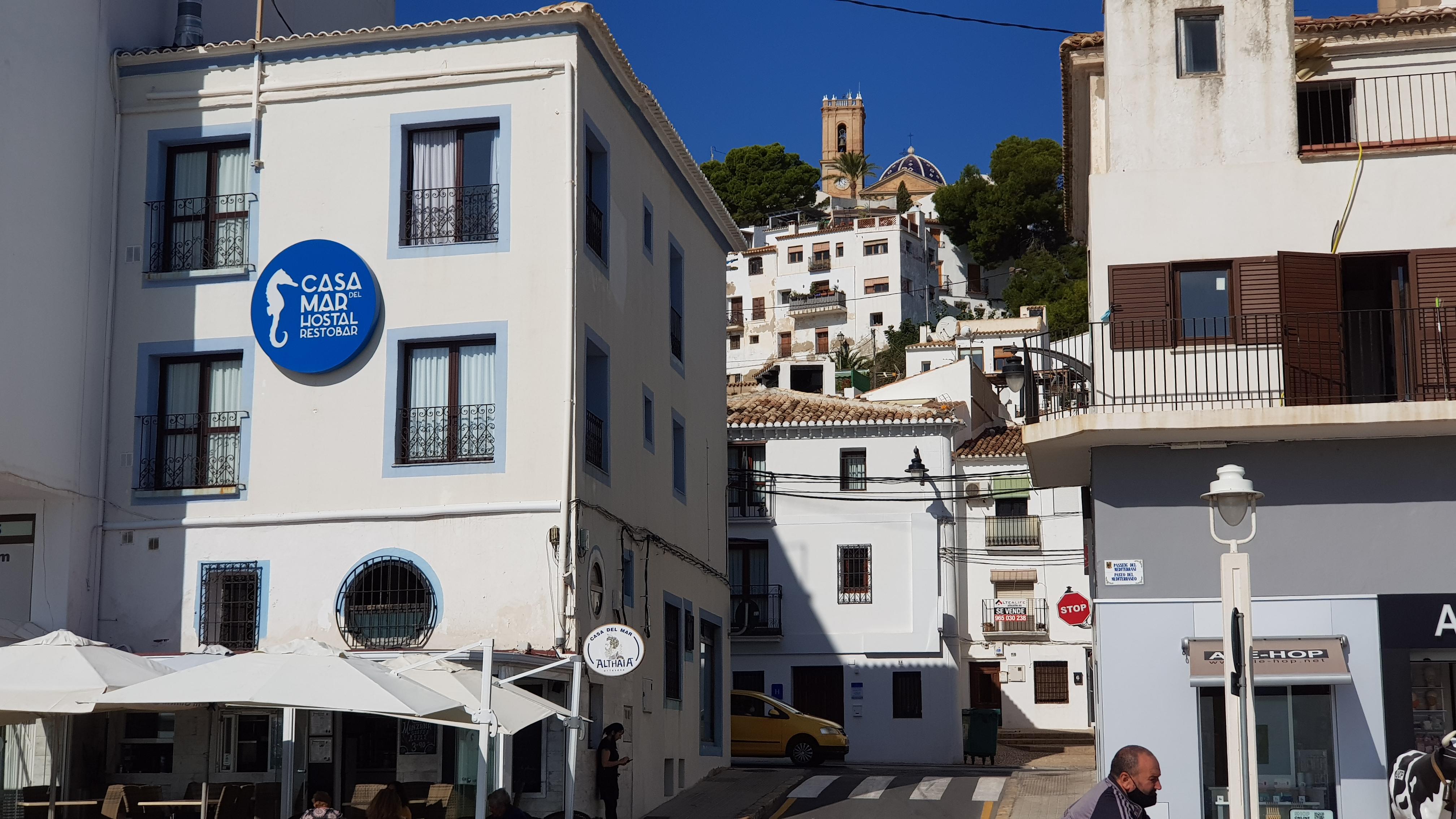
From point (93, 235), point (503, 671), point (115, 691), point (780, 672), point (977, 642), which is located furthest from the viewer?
point (977, 642)

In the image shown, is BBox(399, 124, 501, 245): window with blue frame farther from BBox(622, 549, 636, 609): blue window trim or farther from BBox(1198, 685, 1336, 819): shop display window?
BBox(1198, 685, 1336, 819): shop display window

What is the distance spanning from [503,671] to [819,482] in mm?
22581

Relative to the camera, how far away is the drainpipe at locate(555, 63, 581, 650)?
20391 millimetres

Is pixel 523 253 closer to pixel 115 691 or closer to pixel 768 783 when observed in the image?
Result: pixel 115 691

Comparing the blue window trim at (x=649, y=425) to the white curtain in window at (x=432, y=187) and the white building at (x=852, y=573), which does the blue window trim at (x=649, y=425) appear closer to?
the white curtain in window at (x=432, y=187)

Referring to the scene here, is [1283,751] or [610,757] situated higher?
[1283,751]

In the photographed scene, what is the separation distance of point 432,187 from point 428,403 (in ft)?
9.87

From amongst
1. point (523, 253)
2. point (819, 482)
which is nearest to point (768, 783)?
point (523, 253)

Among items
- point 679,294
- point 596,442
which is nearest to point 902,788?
point 596,442

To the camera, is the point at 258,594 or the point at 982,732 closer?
the point at 258,594

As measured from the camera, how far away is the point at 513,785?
20.6 metres

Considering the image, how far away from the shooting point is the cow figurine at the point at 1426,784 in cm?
1459

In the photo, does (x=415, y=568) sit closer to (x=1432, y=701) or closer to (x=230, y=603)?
(x=230, y=603)

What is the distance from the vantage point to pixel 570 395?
20891 millimetres
